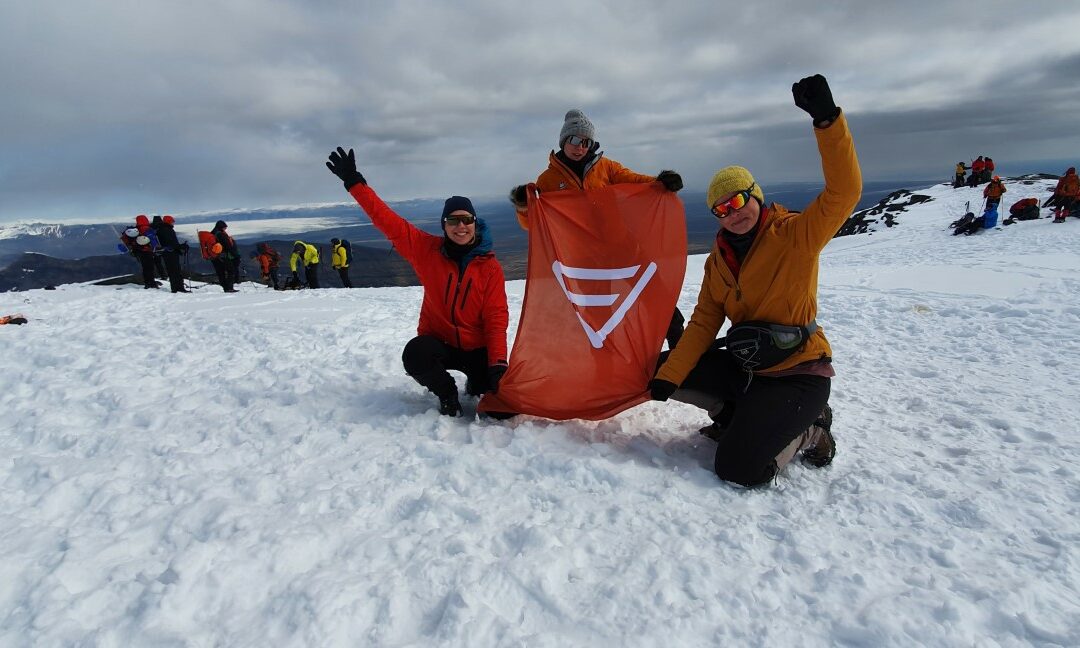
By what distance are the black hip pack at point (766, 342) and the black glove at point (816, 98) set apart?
3.84 ft

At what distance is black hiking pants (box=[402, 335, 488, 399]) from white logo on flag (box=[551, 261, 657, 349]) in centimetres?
91

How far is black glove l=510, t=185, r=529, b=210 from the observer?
3996 mm

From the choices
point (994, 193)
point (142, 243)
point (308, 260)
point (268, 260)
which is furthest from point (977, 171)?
point (142, 243)

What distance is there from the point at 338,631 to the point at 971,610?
2358 millimetres

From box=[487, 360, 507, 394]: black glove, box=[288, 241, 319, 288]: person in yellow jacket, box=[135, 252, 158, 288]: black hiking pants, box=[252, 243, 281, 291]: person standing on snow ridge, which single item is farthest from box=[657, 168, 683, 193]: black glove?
box=[252, 243, 281, 291]: person standing on snow ridge

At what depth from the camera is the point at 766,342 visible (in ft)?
10.4

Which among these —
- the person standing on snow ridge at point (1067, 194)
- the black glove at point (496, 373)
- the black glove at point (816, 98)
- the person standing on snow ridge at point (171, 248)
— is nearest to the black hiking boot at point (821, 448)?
the black glove at point (816, 98)

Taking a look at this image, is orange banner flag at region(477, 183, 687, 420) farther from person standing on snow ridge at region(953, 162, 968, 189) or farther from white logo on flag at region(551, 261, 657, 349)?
person standing on snow ridge at region(953, 162, 968, 189)

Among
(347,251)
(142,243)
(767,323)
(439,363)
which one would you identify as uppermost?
(142,243)

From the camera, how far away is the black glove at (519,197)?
4.00 metres

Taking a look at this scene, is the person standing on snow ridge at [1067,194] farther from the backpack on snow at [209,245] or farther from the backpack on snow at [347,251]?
the backpack on snow at [209,245]

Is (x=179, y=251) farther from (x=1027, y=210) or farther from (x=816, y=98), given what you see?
(x=1027, y=210)

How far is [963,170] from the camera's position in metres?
32.5

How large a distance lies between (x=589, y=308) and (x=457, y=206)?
1.21 meters
